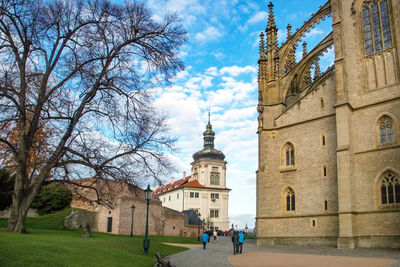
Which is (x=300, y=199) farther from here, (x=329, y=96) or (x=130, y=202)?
(x=130, y=202)

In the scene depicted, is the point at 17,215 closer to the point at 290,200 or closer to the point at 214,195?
the point at 290,200

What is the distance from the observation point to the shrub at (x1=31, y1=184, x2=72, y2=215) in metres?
38.8

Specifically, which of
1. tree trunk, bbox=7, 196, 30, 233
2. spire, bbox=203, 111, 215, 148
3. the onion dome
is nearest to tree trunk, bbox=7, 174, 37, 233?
tree trunk, bbox=7, 196, 30, 233

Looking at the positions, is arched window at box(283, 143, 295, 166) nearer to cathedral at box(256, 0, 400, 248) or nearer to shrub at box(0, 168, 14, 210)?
cathedral at box(256, 0, 400, 248)

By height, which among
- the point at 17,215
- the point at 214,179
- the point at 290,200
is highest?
the point at 214,179

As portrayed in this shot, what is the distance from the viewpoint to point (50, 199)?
3975cm

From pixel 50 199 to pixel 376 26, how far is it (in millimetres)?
35869

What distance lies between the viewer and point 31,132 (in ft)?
51.7

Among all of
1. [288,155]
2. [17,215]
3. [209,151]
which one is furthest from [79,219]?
[209,151]

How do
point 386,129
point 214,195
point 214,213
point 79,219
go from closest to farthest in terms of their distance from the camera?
point 386,129
point 79,219
point 214,213
point 214,195

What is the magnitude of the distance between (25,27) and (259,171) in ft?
66.8

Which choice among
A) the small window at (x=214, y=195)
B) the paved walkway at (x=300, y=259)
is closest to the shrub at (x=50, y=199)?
the paved walkway at (x=300, y=259)

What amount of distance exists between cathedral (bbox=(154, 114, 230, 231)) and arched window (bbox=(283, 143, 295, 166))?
52.2 metres

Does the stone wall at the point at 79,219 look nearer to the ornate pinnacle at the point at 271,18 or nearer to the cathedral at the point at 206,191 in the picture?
the ornate pinnacle at the point at 271,18
